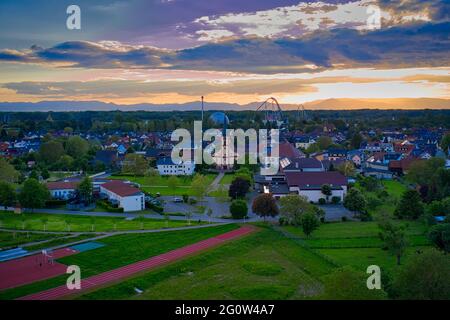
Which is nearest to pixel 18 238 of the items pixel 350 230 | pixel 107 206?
pixel 107 206

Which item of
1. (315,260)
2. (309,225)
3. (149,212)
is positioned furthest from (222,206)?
(315,260)

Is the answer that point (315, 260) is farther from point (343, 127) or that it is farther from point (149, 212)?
point (343, 127)

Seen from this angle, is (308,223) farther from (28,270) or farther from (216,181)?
(216,181)

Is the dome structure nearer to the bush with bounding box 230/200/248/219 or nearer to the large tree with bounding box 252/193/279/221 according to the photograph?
the bush with bounding box 230/200/248/219

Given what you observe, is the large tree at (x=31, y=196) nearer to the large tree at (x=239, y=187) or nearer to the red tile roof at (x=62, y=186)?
the red tile roof at (x=62, y=186)
